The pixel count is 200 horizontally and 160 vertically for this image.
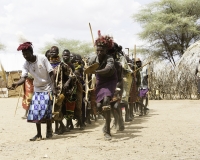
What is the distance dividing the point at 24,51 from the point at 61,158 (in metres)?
2.05

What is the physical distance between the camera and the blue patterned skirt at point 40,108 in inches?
250

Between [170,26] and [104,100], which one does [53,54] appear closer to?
[104,100]

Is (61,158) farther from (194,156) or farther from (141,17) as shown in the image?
(141,17)

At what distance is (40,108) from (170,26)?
26594mm

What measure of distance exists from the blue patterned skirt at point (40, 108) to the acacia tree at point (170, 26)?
26.2m

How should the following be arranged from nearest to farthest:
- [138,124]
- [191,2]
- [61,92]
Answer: [61,92] < [138,124] < [191,2]

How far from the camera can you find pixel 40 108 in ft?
20.9

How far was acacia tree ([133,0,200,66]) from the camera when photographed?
32.3m

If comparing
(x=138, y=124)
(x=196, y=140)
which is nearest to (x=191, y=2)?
(x=138, y=124)

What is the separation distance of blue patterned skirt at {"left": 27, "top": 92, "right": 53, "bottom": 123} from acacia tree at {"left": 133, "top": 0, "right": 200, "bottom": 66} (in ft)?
85.8

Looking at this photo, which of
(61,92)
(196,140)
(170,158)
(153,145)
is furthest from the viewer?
(61,92)

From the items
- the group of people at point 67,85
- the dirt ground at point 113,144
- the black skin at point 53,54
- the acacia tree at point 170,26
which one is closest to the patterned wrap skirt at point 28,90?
the dirt ground at point 113,144

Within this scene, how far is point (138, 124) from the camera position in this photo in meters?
8.43

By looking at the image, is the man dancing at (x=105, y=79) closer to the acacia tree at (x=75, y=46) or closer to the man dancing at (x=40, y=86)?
the man dancing at (x=40, y=86)
